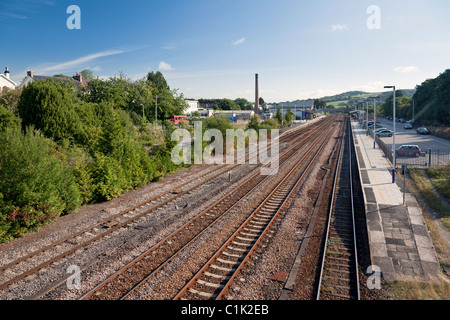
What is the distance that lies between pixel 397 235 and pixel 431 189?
28.6 feet

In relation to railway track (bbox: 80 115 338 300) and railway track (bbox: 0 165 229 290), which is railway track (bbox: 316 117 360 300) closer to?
railway track (bbox: 80 115 338 300)

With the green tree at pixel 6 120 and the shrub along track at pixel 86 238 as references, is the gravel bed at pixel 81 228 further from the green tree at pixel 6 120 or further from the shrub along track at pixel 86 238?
the green tree at pixel 6 120

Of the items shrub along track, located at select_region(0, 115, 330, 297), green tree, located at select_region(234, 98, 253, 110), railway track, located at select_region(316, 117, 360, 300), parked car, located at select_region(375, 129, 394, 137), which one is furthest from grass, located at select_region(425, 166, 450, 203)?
green tree, located at select_region(234, 98, 253, 110)

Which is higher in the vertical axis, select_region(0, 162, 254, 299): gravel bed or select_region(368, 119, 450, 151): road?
select_region(368, 119, 450, 151): road

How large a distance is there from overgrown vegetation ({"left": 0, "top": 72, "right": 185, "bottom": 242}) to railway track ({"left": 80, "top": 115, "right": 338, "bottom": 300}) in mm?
5491

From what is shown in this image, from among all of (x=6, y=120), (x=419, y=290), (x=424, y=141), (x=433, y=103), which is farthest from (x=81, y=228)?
(x=433, y=103)

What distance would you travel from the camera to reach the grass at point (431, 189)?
44.6 ft

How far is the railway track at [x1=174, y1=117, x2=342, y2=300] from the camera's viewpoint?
7.80 meters

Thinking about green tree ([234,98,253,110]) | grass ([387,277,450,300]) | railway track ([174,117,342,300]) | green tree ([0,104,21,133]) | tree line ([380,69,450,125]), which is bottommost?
grass ([387,277,450,300])

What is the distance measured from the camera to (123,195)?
55.1 ft

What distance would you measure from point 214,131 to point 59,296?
24.2 m

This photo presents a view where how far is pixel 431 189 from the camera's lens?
17.6 m
